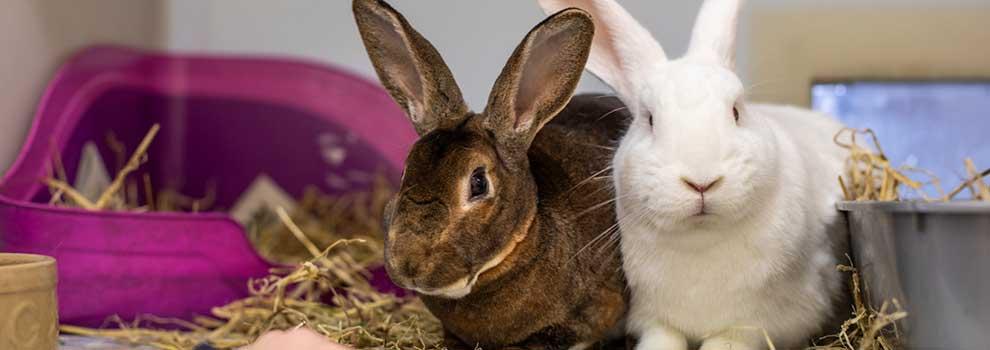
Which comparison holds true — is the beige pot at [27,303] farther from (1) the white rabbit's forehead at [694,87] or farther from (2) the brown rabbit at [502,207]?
(1) the white rabbit's forehead at [694,87]

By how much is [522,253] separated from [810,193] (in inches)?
17.9

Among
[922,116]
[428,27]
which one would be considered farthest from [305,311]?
[922,116]

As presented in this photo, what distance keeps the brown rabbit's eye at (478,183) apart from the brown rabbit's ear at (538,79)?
0.08 m

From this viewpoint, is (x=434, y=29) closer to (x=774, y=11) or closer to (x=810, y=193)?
(x=810, y=193)

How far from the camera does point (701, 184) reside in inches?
50.9

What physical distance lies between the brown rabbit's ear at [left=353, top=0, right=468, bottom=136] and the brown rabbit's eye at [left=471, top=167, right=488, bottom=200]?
93 mm

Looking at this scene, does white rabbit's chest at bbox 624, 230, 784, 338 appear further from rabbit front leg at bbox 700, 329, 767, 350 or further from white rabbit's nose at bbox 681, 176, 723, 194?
white rabbit's nose at bbox 681, 176, 723, 194

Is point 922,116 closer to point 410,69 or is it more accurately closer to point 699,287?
point 699,287

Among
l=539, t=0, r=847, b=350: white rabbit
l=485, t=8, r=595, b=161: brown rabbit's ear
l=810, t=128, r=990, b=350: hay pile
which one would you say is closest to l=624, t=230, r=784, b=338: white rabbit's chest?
l=539, t=0, r=847, b=350: white rabbit

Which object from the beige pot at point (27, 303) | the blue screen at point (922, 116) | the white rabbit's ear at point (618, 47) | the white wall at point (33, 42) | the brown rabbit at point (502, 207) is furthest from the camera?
the blue screen at point (922, 116)

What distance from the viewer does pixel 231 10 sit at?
273 centimetres

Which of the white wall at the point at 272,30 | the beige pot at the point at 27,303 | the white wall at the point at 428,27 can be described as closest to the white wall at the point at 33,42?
the white wall at the point at 272,30

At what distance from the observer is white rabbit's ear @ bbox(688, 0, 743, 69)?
153 centimetres

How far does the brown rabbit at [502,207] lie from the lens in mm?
1287
